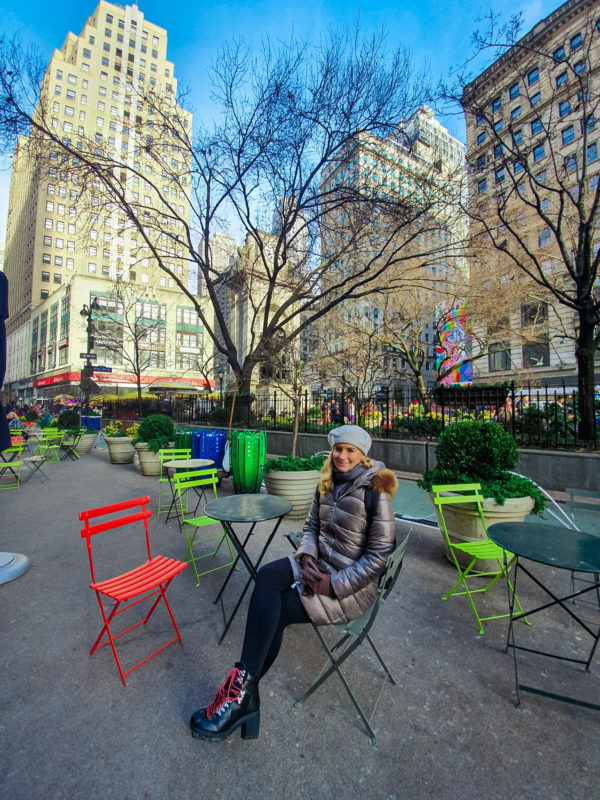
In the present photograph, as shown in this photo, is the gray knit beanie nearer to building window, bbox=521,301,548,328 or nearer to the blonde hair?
the blonde hair

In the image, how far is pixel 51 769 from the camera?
1712mm

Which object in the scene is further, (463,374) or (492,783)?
(463,374)

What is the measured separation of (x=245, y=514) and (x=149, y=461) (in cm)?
738

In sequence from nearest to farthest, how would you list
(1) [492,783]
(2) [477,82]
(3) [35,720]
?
(1) [492,783], (3) [35,720], (2) [477,82]

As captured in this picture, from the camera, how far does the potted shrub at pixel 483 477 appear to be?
11.9ft

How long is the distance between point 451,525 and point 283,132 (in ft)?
37.8

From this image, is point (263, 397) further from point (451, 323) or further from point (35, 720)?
point (35, 720)

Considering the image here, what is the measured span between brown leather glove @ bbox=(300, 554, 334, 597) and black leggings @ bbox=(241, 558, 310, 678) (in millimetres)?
88

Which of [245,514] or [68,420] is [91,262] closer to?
[68,420]

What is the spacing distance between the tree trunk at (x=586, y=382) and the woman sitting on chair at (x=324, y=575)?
760 centimetres

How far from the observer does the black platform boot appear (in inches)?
73.0

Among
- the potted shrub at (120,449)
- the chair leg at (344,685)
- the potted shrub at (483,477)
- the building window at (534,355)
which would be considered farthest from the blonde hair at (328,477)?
the building window at (534,355)

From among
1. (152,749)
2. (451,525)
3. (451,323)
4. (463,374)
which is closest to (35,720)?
(152,749)

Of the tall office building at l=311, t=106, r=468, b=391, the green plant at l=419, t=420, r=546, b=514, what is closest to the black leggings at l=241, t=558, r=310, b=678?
the green plant at l=419, t=420, r=546, b=514
